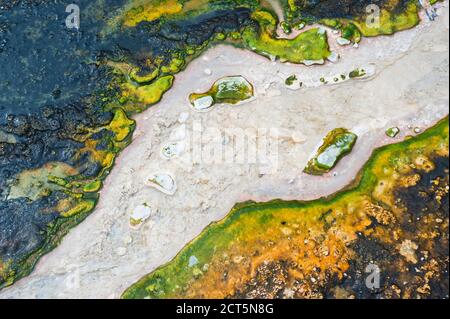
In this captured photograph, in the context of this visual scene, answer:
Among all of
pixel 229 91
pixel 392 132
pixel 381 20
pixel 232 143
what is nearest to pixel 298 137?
pixel 232 143

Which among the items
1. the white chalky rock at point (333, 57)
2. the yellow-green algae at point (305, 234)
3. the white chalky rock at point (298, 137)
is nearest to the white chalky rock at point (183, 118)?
the yellow-green algae at point (305, 234)

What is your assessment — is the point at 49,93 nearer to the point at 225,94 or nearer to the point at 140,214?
the point at 140,214

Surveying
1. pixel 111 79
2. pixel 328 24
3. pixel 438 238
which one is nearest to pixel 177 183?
pixel 111 79

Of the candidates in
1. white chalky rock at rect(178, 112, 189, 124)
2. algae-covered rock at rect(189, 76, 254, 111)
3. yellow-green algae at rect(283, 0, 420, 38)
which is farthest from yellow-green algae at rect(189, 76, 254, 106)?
yellow-green algae at rect(283, 0, 420, 38)

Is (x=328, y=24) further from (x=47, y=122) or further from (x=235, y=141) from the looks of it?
(x=47, y=122)

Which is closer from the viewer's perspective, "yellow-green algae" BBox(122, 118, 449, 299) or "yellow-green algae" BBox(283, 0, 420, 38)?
"yellow-green algae" BBox(122, 118, 449, 299)

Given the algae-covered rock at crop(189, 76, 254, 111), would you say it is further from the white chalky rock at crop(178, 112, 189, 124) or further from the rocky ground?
the white chalky rock at crop(178, 112, 189, 124)

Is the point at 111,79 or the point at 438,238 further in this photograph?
the point at 111,79

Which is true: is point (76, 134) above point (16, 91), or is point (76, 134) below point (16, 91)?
below
